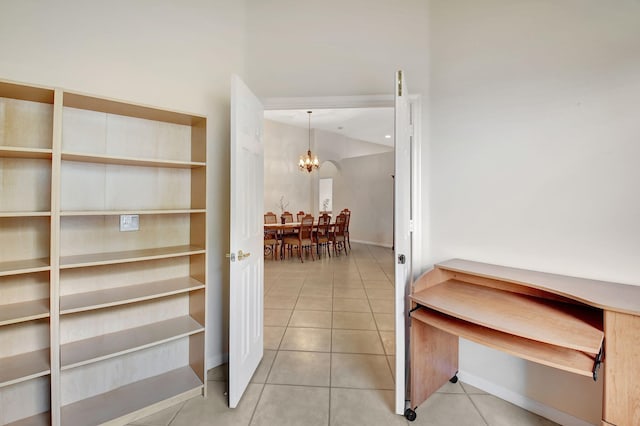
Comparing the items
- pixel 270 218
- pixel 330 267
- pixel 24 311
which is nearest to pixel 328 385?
pixel 24 311

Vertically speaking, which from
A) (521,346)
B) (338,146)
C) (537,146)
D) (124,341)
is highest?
(338,146)

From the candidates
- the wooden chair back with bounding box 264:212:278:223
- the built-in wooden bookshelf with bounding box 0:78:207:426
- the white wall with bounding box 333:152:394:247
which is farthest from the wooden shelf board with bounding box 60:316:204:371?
the white wall with bounding box 333:152:394:247

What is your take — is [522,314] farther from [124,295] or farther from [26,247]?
[26,247]

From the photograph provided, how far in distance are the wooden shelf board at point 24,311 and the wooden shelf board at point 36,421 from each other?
0.60 metres

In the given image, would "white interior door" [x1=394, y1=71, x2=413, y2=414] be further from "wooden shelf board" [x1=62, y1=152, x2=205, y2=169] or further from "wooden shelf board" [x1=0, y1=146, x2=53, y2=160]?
"wooden shelf board" [x1=0, y1=146, x2=53, y2=160]

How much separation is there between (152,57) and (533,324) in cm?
276

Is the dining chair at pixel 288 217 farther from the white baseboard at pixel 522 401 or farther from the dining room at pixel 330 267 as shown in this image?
the white baseboard at pixel 522 401

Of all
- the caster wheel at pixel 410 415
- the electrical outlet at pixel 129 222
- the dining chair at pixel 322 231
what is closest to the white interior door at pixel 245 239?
the electrical outlet at pixel 129 222

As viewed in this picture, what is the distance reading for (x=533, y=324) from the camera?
118 centimetres

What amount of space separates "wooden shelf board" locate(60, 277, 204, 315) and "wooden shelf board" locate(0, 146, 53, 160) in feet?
2.67

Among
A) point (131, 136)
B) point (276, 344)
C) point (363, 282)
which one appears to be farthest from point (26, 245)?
point (363, 282)

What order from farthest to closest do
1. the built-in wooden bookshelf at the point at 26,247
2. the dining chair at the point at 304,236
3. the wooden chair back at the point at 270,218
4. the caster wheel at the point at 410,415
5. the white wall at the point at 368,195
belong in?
the white wall at the point at 368,195
the wooden chair back at the point at 270,218
the dining chair at the point at 304,236
the caster wheel at the point at 410,415
the built-in wooden bookshelf at the point at 26,247

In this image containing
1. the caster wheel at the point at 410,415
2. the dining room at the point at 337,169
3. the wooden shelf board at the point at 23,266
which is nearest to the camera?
the wooden shelf board at the point at 23,266

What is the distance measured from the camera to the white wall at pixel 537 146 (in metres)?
1.40
